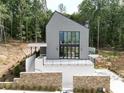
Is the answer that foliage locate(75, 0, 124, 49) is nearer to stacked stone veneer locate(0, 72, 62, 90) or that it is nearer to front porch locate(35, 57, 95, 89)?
front porch locate(35, 57, 95, 89)

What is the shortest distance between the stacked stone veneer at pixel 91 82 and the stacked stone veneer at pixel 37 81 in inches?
43.4

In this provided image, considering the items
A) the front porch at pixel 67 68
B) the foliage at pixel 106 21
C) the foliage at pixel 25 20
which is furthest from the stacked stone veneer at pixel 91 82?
the foliage at pixel 25 20

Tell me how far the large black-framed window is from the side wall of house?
30cm

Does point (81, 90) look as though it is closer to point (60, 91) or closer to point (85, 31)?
point (60, 91)

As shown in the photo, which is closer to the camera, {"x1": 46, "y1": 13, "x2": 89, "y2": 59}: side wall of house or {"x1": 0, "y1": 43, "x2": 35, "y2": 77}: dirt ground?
{"x1": 0, "y1": 43, "x2": 35, "y2": 77}: dirt ground

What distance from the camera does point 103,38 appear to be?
161ft

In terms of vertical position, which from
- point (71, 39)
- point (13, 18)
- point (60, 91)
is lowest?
point (60, 91)

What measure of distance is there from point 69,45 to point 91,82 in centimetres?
912

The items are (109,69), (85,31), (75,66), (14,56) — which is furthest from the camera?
(14,56)

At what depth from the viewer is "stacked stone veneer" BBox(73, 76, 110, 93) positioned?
19.4 m

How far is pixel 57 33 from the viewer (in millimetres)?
27953

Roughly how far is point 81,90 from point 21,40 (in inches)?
1180

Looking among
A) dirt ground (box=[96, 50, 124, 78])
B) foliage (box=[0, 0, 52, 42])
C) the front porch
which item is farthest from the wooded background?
the front porch

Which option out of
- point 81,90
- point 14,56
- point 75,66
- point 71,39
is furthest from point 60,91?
point 14,56
